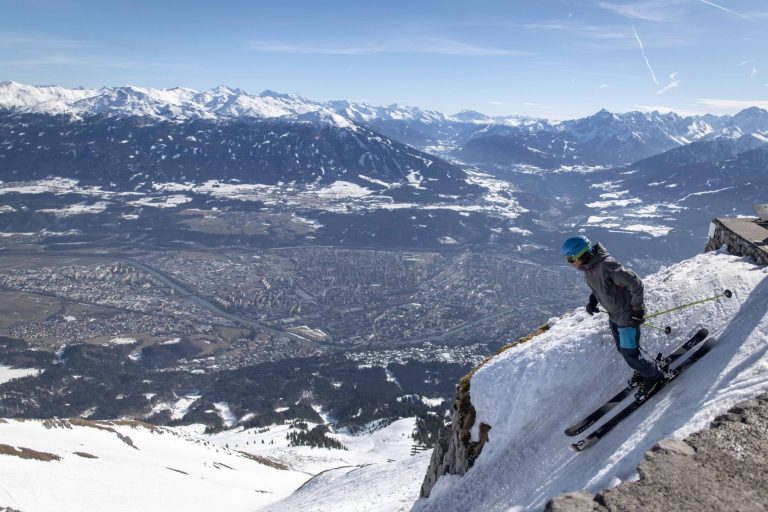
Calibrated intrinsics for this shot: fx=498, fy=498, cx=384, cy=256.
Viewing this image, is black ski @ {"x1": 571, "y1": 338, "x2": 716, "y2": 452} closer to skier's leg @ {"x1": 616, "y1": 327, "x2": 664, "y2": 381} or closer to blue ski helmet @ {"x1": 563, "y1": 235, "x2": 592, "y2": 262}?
skier's leg @ {"x1": 616, "y1": 327, "x2": 664, "y2": 381}

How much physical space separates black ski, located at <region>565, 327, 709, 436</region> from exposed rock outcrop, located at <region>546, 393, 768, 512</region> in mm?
3379

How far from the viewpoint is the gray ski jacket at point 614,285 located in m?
11.7

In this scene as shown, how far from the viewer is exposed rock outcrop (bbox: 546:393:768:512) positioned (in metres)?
7.83

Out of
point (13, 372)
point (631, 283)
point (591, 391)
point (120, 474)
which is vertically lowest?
point (13, 372)

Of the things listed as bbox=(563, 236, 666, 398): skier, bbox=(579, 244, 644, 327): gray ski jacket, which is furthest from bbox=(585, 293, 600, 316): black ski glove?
bbox=(563, 236, 666, 398): skier

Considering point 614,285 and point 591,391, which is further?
point 591,391

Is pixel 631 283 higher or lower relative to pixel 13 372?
higher

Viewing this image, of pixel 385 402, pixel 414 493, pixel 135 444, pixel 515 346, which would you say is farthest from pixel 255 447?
pixel 515 346

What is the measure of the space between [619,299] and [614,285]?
37cm

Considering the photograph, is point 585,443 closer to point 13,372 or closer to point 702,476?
point 702,476

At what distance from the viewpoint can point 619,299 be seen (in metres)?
Result: 12.1

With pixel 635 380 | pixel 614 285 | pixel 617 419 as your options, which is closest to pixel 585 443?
pixel 617 419

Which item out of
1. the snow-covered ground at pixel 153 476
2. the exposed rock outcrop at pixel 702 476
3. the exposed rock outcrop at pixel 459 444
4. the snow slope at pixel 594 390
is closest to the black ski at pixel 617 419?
the snow slope at pixel 594 390

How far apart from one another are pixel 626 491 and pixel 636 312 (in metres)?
4.90
